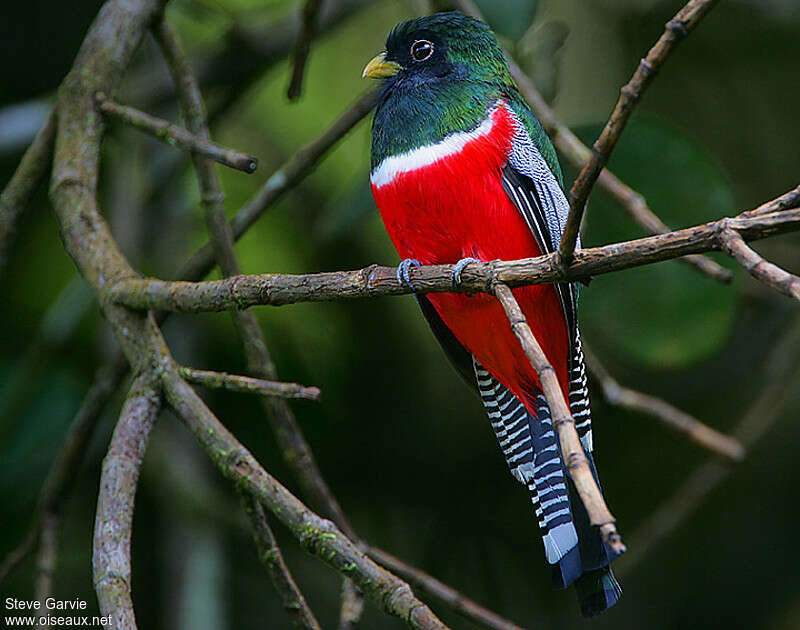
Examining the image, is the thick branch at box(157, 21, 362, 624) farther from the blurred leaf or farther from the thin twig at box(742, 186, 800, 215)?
the thin twig at box(742, 186, 800, 215)

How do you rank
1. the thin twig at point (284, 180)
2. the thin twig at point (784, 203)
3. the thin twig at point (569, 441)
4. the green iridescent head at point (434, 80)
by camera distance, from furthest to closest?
the thin twig at point (284, 180) → the green iridescent head at point (434, 80) → the thin twig at point (784, 203) → the thin twig at point (569, 441)

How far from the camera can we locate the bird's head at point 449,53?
203cm

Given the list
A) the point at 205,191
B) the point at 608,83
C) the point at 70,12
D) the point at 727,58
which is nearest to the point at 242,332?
the point at 205,191

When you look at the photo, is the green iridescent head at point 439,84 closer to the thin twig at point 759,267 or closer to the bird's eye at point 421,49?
the bird's eye at point 421,49

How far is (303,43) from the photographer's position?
2232 millimetres

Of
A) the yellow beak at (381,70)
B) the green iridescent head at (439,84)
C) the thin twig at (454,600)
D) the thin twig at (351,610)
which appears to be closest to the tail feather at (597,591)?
the thin twig at (454,600)

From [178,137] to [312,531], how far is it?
2.33 ft

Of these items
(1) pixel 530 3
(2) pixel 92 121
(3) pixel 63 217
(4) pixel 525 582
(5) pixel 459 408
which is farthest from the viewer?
(5) pixel 459 408

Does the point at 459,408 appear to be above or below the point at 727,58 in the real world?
below

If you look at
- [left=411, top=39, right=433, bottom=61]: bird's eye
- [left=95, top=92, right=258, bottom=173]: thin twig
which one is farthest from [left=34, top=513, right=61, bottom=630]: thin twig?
[left=411, top=39, right=433, bottom=61]: bird's eye

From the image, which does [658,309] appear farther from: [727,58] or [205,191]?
[727,58]

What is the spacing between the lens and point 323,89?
3.16 m

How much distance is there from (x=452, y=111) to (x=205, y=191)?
55 centimetres

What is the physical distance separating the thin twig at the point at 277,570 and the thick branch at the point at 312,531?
54 mm
